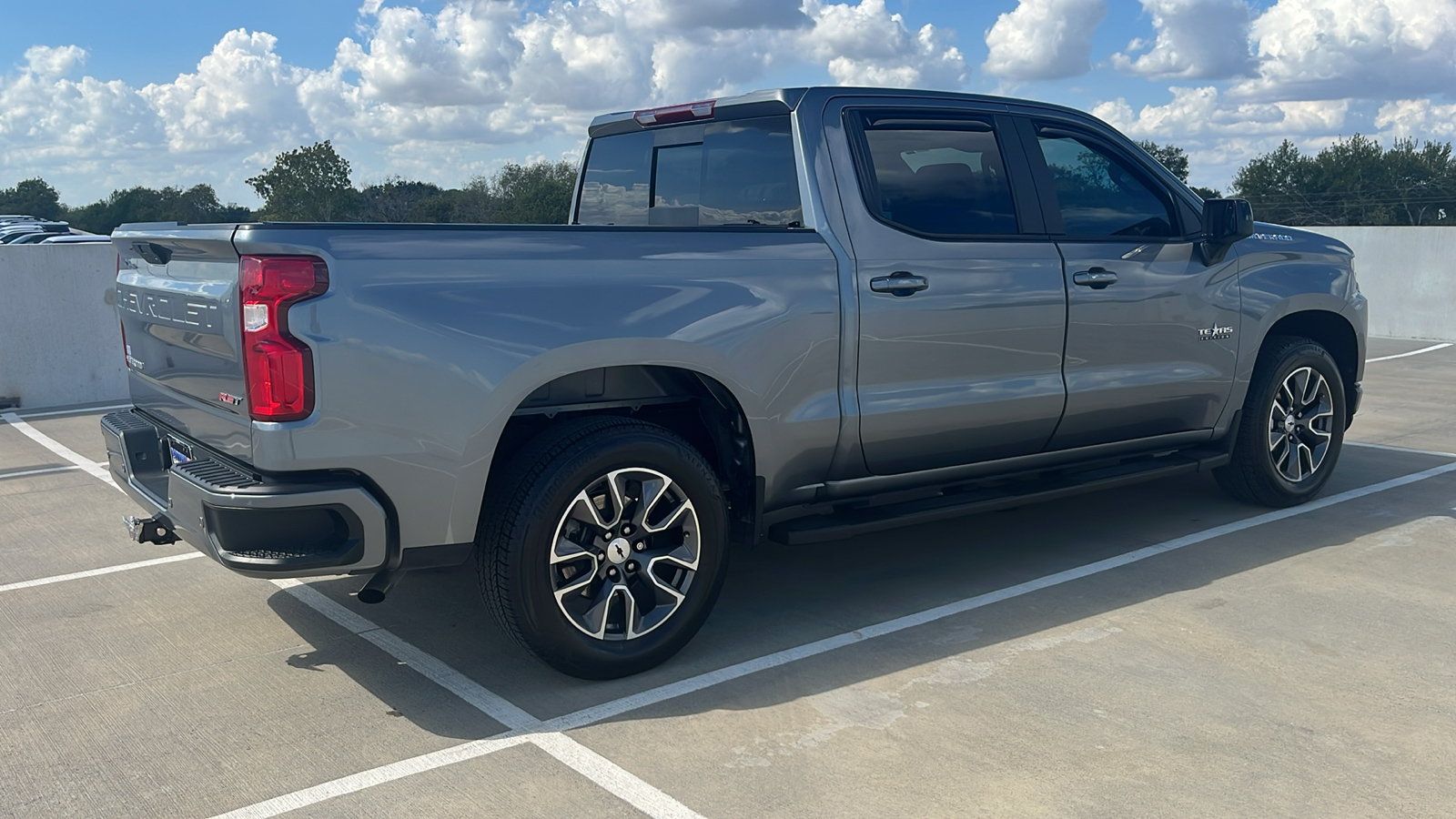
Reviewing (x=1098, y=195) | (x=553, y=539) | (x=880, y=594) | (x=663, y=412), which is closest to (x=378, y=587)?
(x=553, y=539)

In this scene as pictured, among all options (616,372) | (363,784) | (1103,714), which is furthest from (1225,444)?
(363,784)

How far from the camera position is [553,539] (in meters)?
3.86

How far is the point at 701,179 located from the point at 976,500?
1.75m

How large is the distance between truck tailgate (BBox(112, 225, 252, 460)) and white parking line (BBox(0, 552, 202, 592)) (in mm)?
1292

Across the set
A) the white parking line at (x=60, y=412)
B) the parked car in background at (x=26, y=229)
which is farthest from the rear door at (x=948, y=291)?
the parked car in background at (x=26, y=229)

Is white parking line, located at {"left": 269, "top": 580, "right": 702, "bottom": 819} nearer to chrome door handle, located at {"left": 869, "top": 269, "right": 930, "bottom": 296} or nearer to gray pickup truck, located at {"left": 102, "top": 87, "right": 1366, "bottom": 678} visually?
gray pickup truck, located at {"left": 102, "top": 87, "right": 1366, "bottom": 678}

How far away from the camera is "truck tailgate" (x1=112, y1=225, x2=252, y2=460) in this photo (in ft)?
11.8

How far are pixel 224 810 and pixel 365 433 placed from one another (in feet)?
3.54

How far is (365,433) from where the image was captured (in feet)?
11.6

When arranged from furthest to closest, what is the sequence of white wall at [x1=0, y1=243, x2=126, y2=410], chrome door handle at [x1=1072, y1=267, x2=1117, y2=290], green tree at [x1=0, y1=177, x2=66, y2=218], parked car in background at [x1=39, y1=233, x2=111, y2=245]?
green tree at [x1=0, y1=177, x2=66, y2=218] → parked car in background at [x1=39, y1=233, x2=111, y2=245] → white wall at [x1=0, y1=243, x2=126, y2=410] → chrome door handle at [x1=1072, y1=267, x2=1117, y2=290]

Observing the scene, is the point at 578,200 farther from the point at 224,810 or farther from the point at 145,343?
the point at 224,810

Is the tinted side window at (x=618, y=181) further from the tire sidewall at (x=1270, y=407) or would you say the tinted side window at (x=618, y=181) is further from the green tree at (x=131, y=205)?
the green tree at (x=131, y=205)

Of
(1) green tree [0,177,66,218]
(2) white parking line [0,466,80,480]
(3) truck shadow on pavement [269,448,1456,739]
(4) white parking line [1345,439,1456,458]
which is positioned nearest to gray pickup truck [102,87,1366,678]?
(3) truck shadow on pavement [269,448,1456,739]

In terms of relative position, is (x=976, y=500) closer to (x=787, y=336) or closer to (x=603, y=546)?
(x=787, y=336)
